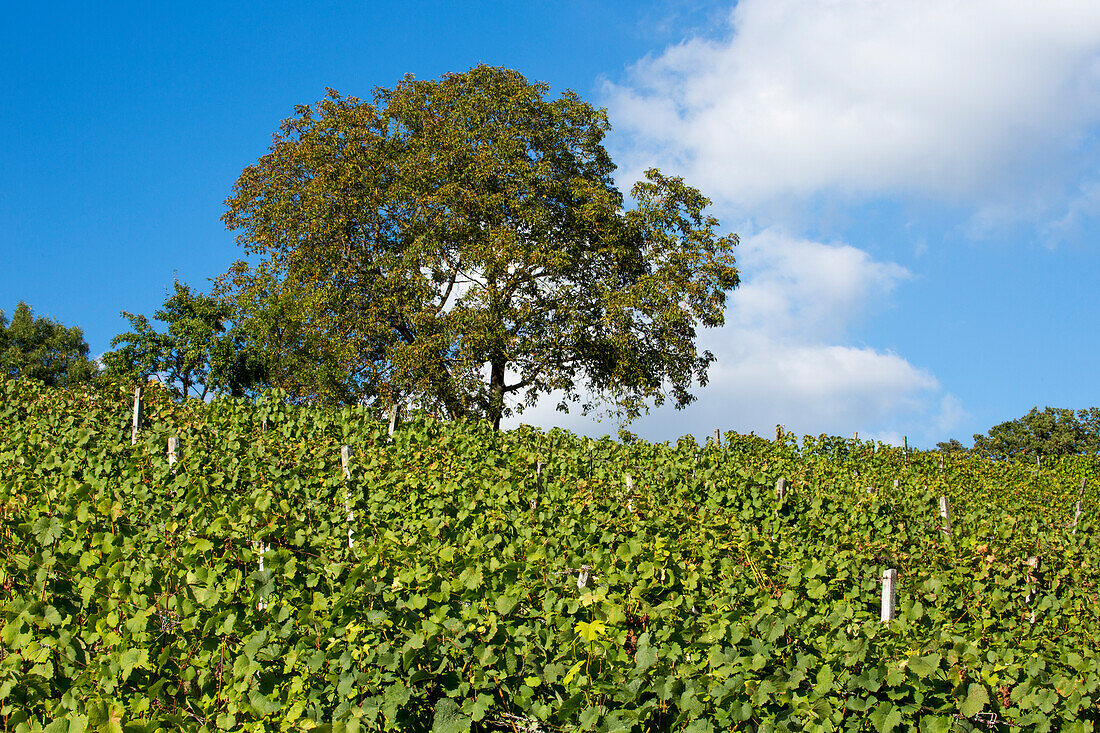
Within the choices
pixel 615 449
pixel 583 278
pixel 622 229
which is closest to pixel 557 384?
pixel 583 278

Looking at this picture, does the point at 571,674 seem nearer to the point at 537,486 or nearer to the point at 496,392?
the point at 537,486

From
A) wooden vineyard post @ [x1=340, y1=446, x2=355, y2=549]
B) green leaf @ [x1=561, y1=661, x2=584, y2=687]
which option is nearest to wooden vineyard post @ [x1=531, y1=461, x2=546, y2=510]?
wooden vineyard post @ [x1=340, y1=446, x2=355, y2=549]

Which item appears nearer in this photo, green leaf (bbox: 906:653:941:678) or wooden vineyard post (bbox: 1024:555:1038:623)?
green leaf (bbox: 906:653:941:678)

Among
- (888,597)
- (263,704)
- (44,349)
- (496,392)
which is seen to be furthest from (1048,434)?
(44,349)

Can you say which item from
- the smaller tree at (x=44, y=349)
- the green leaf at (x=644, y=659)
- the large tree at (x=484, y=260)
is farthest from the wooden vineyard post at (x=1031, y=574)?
the smaller tree at (x=44, y=349)

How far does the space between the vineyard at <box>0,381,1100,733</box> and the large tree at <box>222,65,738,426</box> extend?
11.6 metres

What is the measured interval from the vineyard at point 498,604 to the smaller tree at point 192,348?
87.6 ft

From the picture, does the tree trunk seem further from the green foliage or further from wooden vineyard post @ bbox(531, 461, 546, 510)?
the green foliage

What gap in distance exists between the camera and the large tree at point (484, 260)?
20484mm

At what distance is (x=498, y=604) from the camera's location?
3.72 meters

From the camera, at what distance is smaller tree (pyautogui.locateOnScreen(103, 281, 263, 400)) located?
34.6m

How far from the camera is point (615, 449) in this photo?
1182 cm

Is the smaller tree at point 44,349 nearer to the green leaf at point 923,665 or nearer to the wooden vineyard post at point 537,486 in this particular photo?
the wooden vineyard post at point 537,486

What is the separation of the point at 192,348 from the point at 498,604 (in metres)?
34.4
